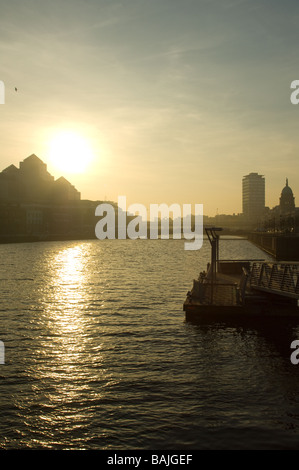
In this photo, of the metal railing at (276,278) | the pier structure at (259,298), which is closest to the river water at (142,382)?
the pier structure at (259,298)

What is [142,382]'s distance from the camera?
19406 mm

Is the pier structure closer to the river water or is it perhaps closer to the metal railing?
the metal railing

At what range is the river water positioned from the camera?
15.0 meters

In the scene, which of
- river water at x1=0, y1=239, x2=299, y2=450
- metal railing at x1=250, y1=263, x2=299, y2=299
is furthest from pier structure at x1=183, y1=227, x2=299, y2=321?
river water at x1=0, y1=239, x2=299, y2=450

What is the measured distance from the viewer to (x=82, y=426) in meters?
15.6

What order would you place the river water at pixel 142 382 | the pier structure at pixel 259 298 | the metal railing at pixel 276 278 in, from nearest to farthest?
1. the river water at pixel 142 382
2. the metal railing at pixel 276 278
3. the pier structure at pixel 259 298

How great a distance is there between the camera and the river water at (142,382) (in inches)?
590

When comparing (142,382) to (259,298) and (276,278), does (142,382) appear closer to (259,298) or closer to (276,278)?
(259,298)

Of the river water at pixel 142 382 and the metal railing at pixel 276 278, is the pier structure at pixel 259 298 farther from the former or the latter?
the river water at pixel 142 382

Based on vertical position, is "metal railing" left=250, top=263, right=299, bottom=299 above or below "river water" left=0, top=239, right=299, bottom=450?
above

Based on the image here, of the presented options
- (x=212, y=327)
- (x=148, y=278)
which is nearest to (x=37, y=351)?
(x=212, y=327)

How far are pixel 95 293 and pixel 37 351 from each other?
21012mm

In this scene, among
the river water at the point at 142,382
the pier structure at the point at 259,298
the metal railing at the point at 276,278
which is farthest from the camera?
the pier structure at the point at 259,298
